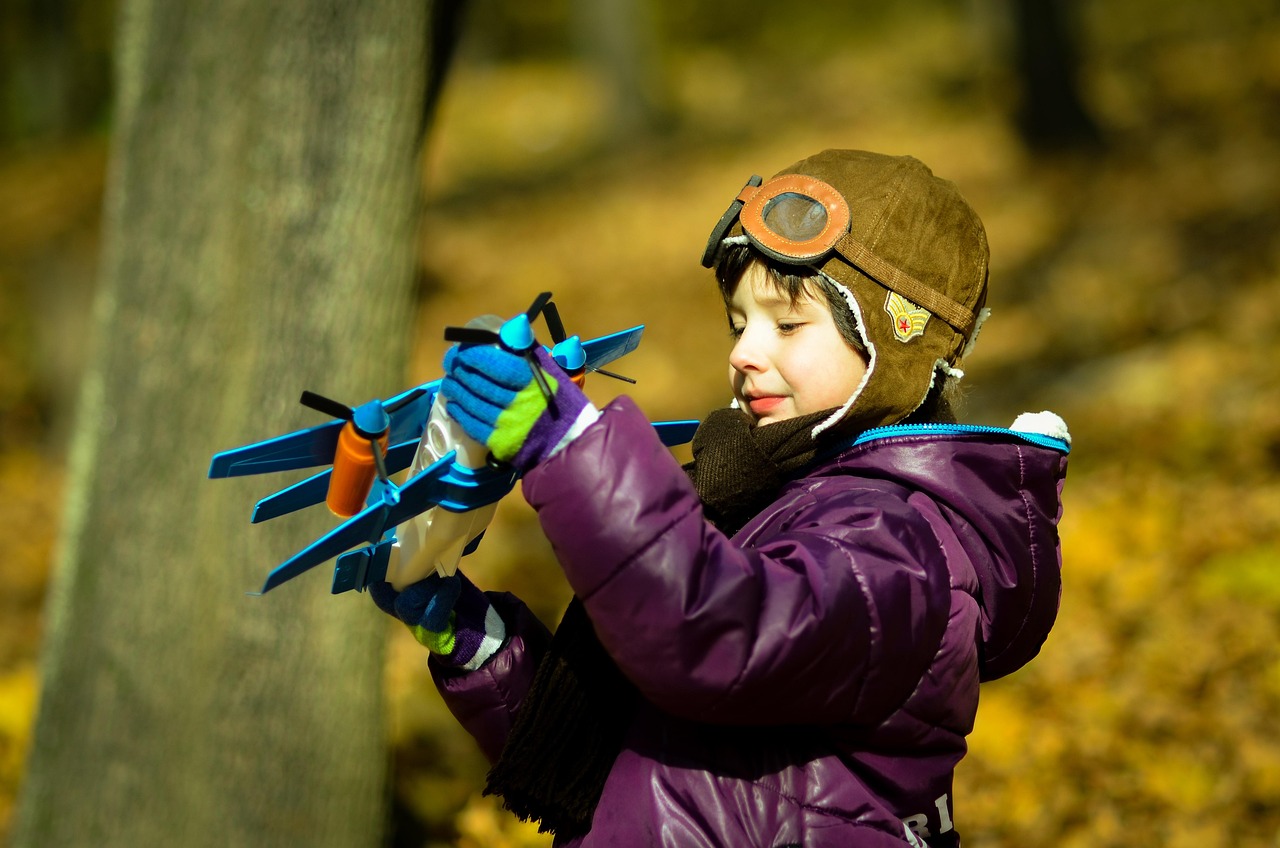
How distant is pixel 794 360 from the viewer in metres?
2.26

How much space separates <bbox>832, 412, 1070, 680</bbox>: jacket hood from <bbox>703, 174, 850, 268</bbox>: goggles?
348 mm

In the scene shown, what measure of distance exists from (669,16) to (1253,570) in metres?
27.8

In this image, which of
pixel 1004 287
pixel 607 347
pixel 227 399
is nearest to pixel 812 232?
pixel 607 347

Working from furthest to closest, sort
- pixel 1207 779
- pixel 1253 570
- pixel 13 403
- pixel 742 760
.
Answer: pixel 13 403
pixel 1253 570
pixel 1207 779
pixel 742 760

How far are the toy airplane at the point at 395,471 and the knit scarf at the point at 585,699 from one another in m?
0.27

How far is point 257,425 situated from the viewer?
3816mm

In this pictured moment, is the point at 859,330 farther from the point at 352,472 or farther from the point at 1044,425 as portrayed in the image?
the point at 352,472

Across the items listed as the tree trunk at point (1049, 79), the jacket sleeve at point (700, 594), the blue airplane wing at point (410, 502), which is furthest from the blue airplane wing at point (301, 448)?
the tree trunk at point (1049, 79)

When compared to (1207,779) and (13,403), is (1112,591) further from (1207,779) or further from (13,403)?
(13,403)

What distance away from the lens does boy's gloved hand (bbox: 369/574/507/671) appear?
2244 millimetres

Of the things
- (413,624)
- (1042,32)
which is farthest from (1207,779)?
(1042,32)

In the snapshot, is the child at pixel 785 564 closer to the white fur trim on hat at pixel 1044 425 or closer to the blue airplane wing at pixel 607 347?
the white fur trim on hat at pixel 1044 425

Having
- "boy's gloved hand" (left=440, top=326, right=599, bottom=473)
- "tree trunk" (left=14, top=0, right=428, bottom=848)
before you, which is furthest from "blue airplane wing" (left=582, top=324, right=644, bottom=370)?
"tree trunk" (left=14, top=0, right=428, bottom=848)

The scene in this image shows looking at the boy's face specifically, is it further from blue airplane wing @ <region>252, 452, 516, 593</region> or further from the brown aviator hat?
blue airplane wing @ <region>252, 452, 516, 593</region>
